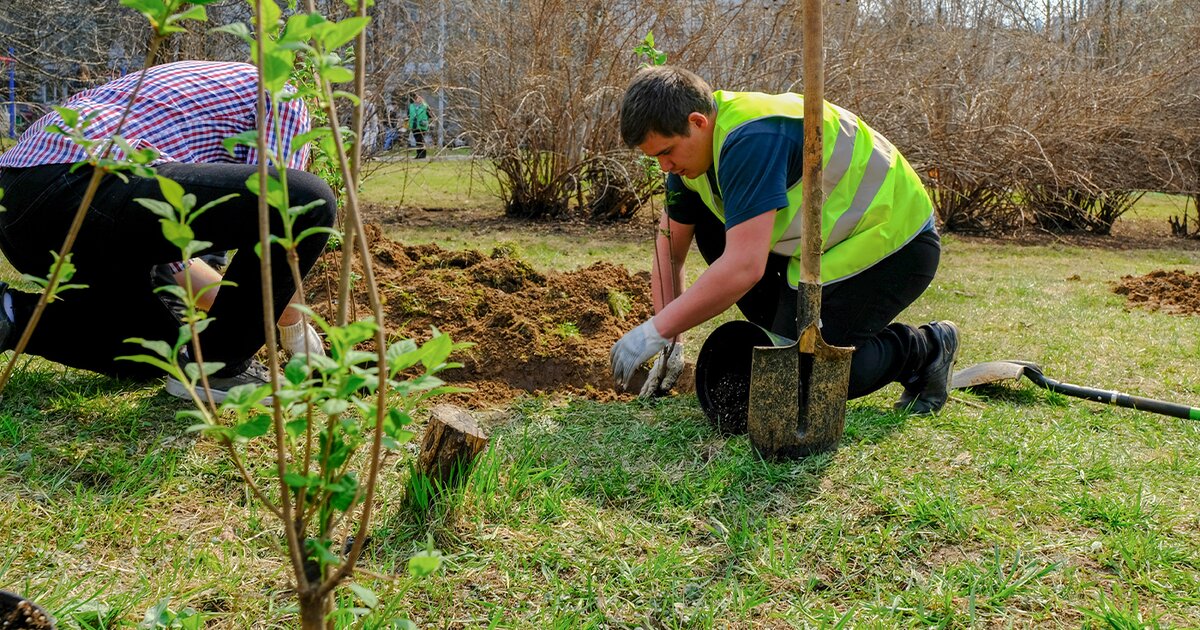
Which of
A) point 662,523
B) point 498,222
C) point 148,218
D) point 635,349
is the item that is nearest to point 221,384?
point 148,218

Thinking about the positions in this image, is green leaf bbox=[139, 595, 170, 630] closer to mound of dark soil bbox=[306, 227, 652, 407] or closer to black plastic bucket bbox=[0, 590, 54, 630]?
black plastic bucket bbox=[0, 590, 54, 630]

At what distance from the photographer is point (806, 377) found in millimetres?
2854

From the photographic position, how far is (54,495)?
2426 millimetres

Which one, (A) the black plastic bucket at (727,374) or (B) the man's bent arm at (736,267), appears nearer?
(B) the man's bent arm at (736,267)

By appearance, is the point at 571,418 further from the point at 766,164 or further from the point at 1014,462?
the point at 1014,462

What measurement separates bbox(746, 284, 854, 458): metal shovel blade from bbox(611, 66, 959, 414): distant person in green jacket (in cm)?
25

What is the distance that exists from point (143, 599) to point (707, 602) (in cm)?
119

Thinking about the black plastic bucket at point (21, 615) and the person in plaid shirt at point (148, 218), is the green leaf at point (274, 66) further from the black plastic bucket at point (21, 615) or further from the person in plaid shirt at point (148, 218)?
the person in plaid shirt at point (148, 218)

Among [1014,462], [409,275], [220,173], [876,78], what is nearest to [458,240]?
[409,275]

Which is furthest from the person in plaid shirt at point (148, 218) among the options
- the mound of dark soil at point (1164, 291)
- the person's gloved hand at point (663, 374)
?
the mound of dark soil at point (1164, 291)

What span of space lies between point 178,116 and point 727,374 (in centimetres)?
192

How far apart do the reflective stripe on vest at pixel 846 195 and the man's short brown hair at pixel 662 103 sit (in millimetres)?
124

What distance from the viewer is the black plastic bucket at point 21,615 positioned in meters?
1.56

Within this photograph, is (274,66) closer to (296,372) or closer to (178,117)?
(296,372)
